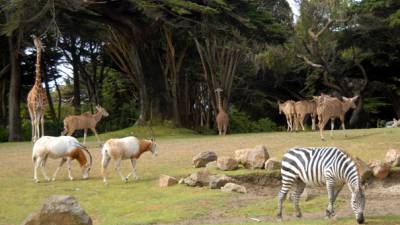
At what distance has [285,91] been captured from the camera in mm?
53156

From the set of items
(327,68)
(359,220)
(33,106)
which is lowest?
(359,220)

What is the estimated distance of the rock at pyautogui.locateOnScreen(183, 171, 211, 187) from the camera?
1522 centimetres

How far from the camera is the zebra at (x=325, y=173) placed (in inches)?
419

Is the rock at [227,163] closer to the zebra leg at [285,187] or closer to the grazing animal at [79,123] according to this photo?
the zebra leg at [285,187]

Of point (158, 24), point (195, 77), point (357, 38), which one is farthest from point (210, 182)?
point (357, 38)

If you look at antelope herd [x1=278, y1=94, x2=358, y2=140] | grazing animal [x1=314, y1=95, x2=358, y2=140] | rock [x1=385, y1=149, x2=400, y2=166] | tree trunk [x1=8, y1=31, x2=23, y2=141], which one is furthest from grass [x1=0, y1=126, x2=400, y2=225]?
tree trunk [x1=8, y1=31, x2=23, y2=141]

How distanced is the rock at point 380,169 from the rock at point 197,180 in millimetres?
4095

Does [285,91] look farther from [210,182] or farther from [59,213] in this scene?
[59,213]

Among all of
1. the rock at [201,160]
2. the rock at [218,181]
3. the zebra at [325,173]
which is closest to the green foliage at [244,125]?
the rock at [201,160]

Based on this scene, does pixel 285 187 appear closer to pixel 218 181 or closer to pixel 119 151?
pixel 218 181

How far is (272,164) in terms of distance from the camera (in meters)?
16.2

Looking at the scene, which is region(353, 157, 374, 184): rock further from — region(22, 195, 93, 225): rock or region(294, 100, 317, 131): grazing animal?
region(294, 100, 317, 131): grazing animal

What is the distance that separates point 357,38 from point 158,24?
1817 cm

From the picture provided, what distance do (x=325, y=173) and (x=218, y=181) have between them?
420 centimetres
